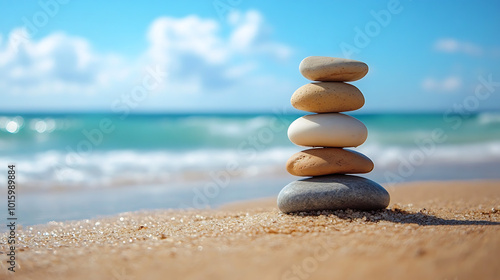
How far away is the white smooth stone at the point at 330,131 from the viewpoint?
645cm

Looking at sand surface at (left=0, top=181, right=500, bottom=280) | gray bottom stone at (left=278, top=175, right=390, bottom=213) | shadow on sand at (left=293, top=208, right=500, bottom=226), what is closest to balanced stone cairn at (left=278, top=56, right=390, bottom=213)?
gray bottom stone at (left=278, top=175, right=390, bottom=213)

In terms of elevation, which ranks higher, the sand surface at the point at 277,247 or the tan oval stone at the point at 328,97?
the tan oval stone at the point at 328,97

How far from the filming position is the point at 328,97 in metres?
6.45

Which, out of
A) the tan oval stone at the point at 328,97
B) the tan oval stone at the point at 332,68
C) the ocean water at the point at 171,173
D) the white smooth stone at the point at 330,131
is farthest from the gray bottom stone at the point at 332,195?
the ocean water at the point at 171,173

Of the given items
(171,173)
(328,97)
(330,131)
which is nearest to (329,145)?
(330,131)

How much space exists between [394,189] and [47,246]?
25.4 ft

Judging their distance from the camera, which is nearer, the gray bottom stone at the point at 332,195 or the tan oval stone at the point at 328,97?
the gray bottom stone at the point at 332,195

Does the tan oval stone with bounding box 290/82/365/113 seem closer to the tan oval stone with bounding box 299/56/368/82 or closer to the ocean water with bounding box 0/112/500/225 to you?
the tan oval stone with bounding box 299/56/368/82

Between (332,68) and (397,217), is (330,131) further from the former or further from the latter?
(397,217)

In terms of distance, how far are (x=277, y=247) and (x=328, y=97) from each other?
9.29ft

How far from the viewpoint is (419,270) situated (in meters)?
3.54

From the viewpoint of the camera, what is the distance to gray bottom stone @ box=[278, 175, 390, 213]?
6.18 m

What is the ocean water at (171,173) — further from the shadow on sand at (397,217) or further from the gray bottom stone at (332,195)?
the shadow on sand at (397,217)

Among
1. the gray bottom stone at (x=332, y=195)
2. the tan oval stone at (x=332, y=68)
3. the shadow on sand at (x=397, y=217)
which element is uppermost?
the tan oval stone at (x=332, y=68)
